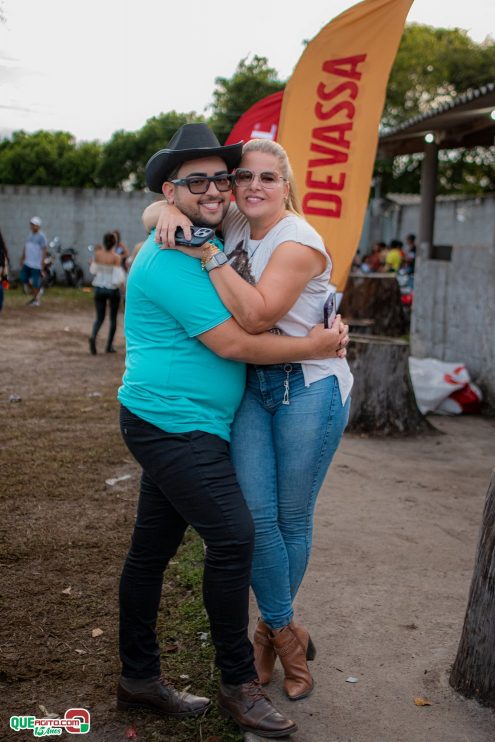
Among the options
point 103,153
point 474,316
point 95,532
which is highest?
point 103,153

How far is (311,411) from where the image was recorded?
112 inches

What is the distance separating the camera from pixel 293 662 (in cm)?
300

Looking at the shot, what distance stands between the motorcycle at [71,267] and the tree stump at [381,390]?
17.9 meters

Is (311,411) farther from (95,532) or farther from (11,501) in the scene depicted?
(11,501)

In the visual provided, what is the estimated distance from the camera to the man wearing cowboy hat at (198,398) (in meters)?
2.59

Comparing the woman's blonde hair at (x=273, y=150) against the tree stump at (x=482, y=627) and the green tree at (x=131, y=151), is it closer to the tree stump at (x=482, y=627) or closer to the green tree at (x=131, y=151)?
the tree stump at (x=482, y=627)

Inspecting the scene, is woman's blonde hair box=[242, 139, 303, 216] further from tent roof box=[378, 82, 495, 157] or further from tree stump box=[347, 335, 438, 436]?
tent roof box=[378, 82, 495, 157]

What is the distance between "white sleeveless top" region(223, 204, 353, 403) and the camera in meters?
2.77

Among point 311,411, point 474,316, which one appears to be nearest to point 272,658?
point 311,411

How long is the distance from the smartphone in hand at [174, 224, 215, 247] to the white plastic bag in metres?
6.08

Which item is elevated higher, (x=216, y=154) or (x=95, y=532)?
(x=216, y=154)

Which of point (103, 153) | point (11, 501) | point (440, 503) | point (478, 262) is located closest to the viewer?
point (11, 501)

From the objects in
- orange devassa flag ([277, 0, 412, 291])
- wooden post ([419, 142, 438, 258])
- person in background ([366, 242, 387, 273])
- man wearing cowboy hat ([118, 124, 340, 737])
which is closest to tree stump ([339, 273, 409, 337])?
wooden post ([419, 142, 438, 258])

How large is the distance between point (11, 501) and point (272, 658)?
2.60 m
